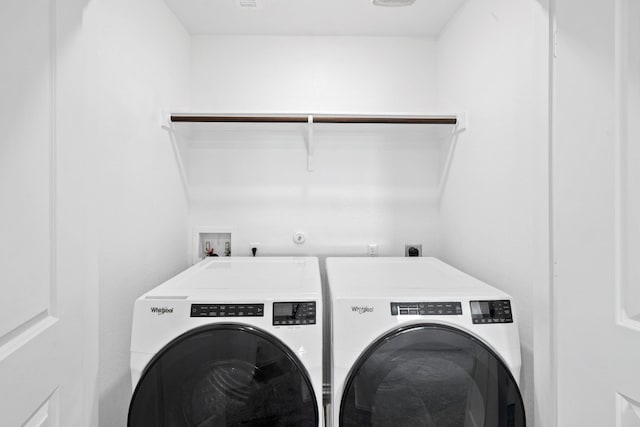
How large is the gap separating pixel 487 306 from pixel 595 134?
61cm

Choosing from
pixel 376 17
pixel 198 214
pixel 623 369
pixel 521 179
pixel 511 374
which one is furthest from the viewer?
pixel 198 214

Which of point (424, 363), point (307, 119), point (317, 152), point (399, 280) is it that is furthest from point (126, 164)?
point (424, 363)

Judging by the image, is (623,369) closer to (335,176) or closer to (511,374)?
(511,374)

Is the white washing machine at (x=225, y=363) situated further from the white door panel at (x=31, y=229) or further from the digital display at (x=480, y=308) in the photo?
the digital display at (x=480, y=308)

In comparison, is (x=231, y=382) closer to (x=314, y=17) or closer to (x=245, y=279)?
(x=245, y=279)

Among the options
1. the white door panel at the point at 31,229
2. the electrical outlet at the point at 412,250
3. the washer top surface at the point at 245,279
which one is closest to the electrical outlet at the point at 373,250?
the electrical outlet at the point at 412,250

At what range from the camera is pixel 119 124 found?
125 cm

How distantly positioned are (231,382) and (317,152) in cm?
137

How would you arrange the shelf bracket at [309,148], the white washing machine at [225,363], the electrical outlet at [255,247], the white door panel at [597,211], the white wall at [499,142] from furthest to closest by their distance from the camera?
1. the electrical outlet at [255,247]
2. the shelf bracket at [309,148]
3. the white wall at [499,142]
4. the white washing machine at [225,363]
5. the white door panel at [597,211]

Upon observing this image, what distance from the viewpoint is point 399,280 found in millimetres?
1312

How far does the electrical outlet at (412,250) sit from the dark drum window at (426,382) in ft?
3.08

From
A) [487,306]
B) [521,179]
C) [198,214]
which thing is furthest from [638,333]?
[198,214]

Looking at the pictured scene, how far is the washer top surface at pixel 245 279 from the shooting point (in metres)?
1.14

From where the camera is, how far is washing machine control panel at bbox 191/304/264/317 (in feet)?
3.44
